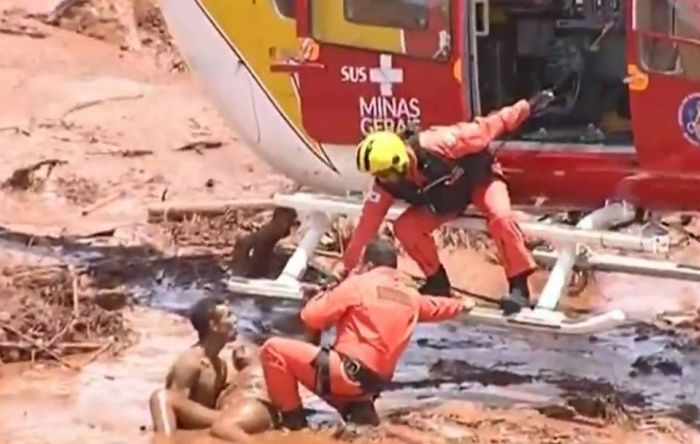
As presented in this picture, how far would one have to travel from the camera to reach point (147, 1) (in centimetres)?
2078

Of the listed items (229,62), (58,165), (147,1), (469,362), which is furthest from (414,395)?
(147,1)

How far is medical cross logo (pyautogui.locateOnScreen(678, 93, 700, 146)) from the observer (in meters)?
9.31

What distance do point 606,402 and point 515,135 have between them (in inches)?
65.9

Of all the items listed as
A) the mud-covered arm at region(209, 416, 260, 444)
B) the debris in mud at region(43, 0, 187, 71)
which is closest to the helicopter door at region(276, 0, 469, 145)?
the mud-covered arm at region(209, 416, 260, 444)

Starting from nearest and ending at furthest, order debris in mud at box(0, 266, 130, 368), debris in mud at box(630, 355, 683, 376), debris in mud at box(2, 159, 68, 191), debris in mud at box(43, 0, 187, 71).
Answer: debris in mud at box(0, 266, 130, 368) < debris in mud at box(630, 355, 683, 376) < debris in mud at box(2, 159, 68, 191) < debris in mud at box(43, 0, 187, 71)

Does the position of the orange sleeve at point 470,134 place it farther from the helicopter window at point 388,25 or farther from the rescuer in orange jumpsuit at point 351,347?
the rescuer in orange jumpsuit at point 351,347

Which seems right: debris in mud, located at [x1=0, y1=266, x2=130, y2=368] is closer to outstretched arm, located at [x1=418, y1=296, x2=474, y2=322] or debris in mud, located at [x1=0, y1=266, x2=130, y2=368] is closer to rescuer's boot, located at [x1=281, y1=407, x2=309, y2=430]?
rescuer's boot, located at [x1=281, y1=407, x2=309, y2=430]

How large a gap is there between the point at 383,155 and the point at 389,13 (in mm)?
1134

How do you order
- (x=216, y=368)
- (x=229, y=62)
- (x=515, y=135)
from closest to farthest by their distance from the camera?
(x=216, y=368)
(x=515, y=135)
(x=229, y=62)

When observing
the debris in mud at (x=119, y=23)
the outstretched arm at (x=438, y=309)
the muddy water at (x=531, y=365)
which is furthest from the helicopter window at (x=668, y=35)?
the debris in mud at (x=119, y=23)

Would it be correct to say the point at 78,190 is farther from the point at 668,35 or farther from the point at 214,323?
the point at 668,35

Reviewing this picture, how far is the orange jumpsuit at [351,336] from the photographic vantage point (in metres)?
8.54

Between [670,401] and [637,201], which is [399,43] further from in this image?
[670,401]

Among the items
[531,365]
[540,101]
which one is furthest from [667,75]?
[531,365]
